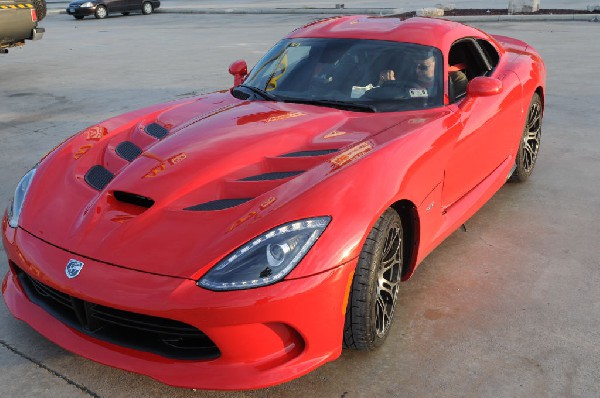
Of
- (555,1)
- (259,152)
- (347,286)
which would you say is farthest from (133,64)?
(555,1)

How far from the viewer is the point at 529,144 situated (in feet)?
18.4

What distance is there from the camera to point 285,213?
2.87 meters

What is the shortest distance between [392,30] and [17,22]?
8.79m

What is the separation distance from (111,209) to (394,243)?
1.35 metres

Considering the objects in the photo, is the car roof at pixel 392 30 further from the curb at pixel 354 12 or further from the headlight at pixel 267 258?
the curb at pixel 354 12

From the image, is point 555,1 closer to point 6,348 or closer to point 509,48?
point 509,48

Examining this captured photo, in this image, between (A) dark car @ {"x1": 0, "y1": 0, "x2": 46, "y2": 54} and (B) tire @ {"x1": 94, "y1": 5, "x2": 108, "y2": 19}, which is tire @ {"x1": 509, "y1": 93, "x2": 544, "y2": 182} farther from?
(B) tire @ {"x1": 94, "y1": 5, "x2": 108, "y2": 19}

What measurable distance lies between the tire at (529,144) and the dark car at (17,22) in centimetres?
894

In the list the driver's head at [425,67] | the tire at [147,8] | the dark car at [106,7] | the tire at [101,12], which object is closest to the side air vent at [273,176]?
the driver's head at [425,67]

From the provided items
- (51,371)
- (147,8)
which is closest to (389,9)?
(147,8)

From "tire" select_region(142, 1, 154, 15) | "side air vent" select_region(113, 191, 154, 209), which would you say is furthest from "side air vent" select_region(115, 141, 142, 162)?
"tire" select_region(142, 1, 154, 15)

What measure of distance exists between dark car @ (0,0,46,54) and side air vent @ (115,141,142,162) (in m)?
8.49

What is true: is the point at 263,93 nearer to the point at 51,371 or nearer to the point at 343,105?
the point at 343,105

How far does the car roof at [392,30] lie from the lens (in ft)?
14.7
